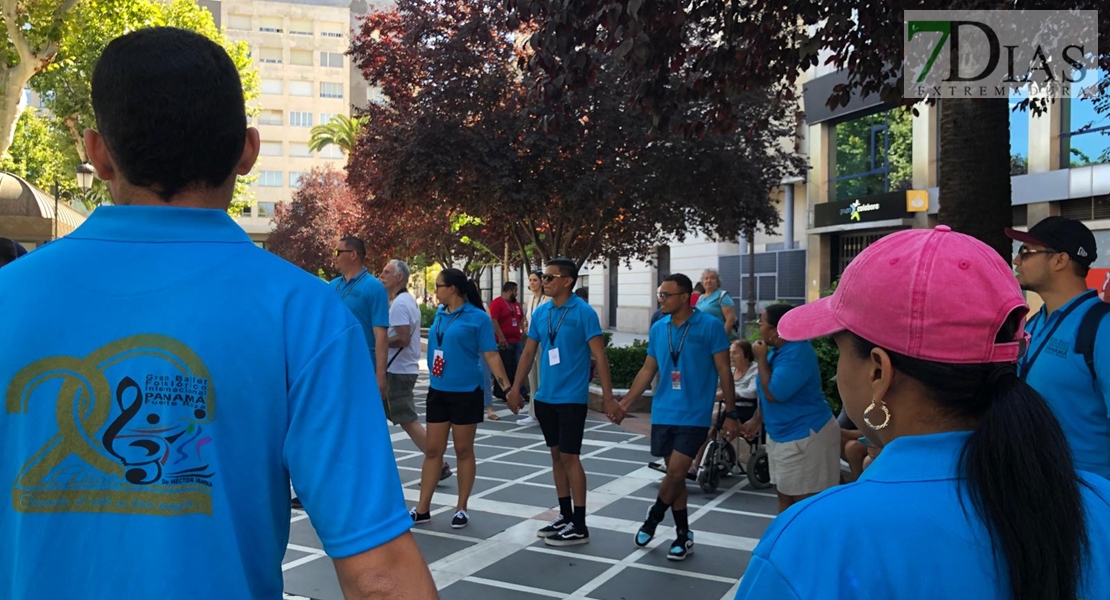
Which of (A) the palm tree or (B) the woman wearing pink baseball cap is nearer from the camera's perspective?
(B) the woman wearing pink baseball cap

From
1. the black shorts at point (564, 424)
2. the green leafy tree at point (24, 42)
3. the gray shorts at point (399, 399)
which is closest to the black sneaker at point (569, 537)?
the black shorts at point (564, 424)

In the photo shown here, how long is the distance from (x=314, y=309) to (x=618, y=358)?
1404cm

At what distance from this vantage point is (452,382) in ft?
23.3

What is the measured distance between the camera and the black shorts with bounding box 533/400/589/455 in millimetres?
6641

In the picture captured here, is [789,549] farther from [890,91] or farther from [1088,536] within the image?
[890,91]

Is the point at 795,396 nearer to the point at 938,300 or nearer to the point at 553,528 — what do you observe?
the point at 553,528

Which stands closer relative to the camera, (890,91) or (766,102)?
(890,91)

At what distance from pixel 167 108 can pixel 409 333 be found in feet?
23.4

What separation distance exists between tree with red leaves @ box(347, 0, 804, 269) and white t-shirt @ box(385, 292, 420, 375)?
20.6ft

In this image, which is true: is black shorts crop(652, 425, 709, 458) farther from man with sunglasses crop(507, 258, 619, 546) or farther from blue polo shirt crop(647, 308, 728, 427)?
man with sunglasses crop(507, 258, 619, 546)

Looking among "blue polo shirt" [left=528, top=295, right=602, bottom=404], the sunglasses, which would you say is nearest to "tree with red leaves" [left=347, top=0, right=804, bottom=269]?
"blue polo shirt" [left=528, top=295, right=602, bottom=404]

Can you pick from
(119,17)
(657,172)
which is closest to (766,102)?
(657,172)

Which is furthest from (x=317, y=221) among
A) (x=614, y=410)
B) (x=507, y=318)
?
(x=614, y=410)

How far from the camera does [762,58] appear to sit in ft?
24.1
